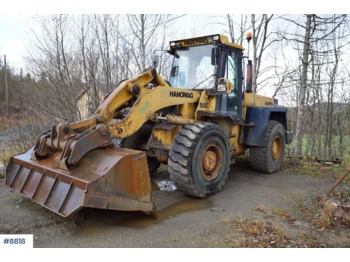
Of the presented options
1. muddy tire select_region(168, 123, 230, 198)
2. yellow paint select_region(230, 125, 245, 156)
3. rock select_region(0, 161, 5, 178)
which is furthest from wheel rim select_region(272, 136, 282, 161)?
rock select_region(0, 161, 5, 178)

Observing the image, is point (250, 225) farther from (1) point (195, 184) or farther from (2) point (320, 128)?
(2) point (320, 128)

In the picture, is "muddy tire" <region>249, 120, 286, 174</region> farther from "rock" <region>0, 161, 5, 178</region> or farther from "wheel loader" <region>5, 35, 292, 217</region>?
"rock" <region>0, 161, 5, 178</region>

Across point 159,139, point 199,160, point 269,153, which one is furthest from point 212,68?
point 269,153

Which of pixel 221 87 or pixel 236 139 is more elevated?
pixel 221 87

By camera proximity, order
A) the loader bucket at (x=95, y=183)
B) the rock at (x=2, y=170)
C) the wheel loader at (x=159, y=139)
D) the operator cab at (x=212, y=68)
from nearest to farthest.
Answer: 1. the loader bucket at (x=95, y=183)
2. the wheel loader at (x=159, y=139)
3. the operator cab at (x=212, y=68)
4. the rock at (x=2, y=170)

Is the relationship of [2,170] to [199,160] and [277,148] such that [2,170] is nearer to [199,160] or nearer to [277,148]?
[199,160]

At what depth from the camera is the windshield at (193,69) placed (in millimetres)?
5531

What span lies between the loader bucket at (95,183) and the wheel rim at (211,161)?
1317mm

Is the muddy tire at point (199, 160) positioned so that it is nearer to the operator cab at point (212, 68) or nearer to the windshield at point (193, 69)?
the operator cab at point (212, 68)

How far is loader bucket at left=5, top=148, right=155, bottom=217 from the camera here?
3.33 metres

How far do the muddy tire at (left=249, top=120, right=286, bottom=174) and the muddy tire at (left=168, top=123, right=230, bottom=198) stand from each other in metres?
1.64

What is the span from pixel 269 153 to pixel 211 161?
7.13ft

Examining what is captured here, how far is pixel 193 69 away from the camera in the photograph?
5.72 meters

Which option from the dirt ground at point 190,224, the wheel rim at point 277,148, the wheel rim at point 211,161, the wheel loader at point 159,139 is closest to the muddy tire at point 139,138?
the wheel loader at point 159,139
